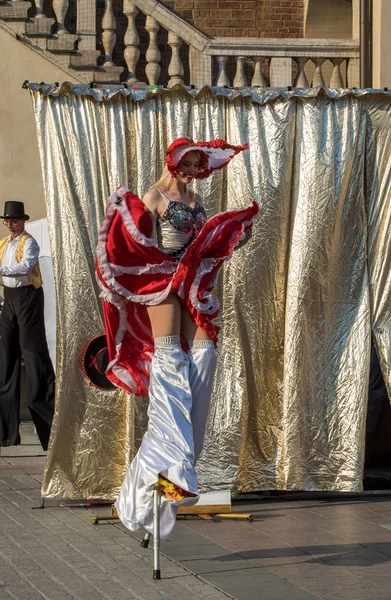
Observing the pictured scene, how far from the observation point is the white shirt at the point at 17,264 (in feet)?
30.7

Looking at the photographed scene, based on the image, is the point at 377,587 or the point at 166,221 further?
the point at 166,221

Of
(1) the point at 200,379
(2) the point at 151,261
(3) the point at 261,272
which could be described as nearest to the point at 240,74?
(3) the point at 261,272

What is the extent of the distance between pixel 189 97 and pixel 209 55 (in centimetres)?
648

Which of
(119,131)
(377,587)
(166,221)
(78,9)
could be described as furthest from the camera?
(78,9)

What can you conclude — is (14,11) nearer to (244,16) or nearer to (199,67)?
(199,67)

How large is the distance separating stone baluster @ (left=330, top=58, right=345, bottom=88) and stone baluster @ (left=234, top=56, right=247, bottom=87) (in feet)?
3.14

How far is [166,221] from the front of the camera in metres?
6.18

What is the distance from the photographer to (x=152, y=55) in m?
13.6

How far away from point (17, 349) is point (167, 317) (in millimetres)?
3726

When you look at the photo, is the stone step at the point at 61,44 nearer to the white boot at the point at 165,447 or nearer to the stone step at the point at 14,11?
the stone step at the point at 14,11

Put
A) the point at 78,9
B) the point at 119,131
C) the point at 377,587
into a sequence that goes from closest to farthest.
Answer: the point at 377,587, the point at 119,131, the point at 78,9

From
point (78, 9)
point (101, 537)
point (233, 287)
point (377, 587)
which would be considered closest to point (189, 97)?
point (233, 287)

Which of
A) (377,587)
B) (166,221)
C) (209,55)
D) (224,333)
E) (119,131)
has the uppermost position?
(209,55)

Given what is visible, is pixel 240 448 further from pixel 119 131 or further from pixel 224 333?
pixel 119 131
